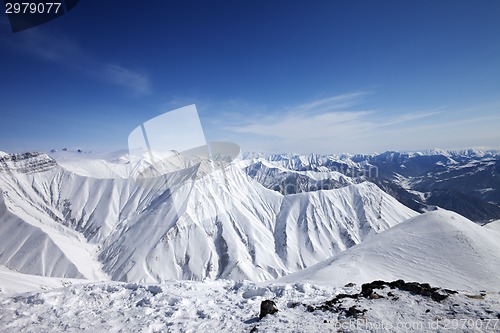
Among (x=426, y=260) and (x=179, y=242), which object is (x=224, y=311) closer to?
(x=426, y=260)

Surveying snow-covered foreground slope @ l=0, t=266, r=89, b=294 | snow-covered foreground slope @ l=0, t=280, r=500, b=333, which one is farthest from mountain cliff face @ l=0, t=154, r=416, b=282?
snow-covered foreground slope @ l=0, t=280, r=500, b=333

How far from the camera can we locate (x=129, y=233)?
577ft

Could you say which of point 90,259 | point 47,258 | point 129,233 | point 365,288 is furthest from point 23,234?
point 365,288

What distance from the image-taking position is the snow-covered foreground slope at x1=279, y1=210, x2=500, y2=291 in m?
26.0

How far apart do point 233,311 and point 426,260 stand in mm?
28809

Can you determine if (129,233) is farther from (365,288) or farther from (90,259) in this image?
(365,288)

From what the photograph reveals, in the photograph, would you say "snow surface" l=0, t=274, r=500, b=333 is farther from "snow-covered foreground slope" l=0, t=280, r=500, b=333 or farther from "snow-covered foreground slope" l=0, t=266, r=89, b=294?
"snow-covered foreground slope" l=0, t=266, r=89, b=294

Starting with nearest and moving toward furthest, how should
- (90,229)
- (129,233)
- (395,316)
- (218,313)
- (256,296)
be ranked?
(395,316), (218,313), (256,296), (129,233), (90,229)

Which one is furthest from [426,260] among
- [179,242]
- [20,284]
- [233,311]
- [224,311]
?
[179,242]

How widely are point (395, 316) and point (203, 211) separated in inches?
7150

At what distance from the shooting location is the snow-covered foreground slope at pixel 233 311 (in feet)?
34.4

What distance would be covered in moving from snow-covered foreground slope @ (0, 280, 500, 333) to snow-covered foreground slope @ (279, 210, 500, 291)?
34.4 ft

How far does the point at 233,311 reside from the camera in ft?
41.9

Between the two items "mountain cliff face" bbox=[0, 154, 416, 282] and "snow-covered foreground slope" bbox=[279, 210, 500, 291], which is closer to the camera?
"snow-covered foreground slope" bbox=[279, 210, 500, 291]
